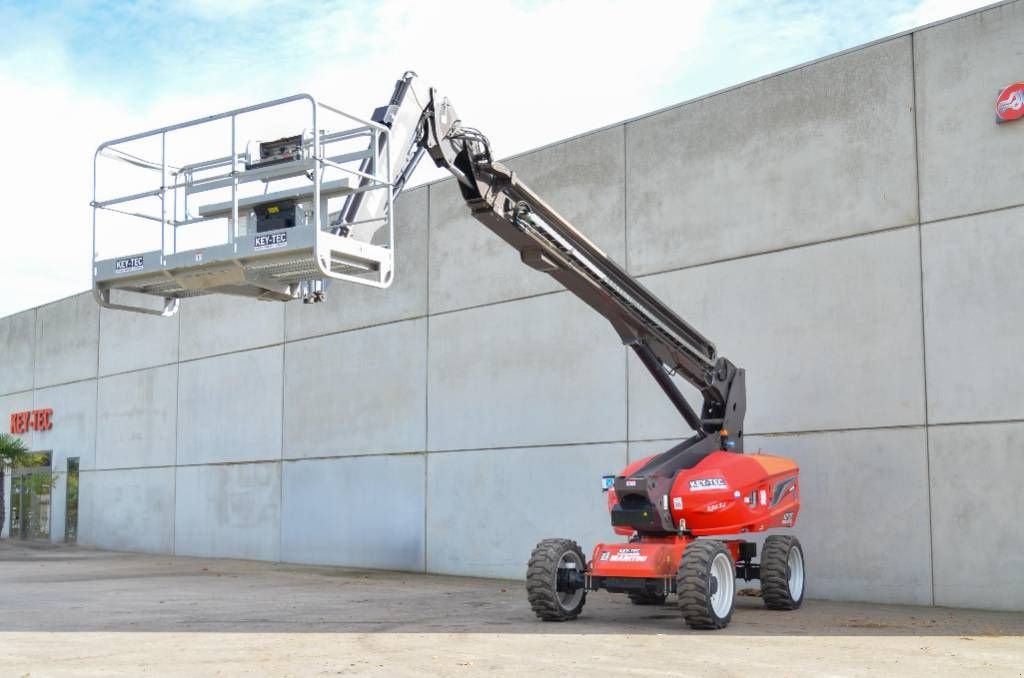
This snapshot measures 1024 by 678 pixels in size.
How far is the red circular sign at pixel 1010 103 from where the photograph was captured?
14.9 meters

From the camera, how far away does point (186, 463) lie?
29312 millimetres

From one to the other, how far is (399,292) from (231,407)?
667cm

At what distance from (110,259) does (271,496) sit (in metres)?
15.7

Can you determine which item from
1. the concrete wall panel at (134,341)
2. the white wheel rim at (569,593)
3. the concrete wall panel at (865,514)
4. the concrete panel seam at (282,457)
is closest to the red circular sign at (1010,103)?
the concrete wall panel at (865,514)

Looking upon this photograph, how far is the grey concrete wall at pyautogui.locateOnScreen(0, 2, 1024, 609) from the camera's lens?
50.0 feet

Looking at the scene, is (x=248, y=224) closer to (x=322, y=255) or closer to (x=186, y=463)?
(x=322, y=255)

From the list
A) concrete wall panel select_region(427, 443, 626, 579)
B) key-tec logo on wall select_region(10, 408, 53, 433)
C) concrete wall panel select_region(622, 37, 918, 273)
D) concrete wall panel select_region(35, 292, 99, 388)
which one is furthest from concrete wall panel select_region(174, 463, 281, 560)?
concrete wall panel select_region(622, 37, 918, 273)

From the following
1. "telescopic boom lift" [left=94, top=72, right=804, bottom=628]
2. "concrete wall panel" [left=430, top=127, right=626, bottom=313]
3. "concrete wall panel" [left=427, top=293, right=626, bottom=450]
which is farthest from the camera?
A: "concrete wall panel" [left=430, top=127, right=626, bottom=313]

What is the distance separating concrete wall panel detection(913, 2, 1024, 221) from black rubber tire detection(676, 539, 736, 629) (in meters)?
6.11

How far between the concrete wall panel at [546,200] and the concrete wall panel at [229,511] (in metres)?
6.88

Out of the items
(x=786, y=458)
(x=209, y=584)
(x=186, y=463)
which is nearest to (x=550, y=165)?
(x=786, y=458)

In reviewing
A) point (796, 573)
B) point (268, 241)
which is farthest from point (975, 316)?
point (268, 241)

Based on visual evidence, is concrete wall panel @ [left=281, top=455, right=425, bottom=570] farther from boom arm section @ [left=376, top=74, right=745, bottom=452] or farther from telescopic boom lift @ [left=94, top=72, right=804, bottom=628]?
boom arm section @ [left=376, top=74, right=745, bottom=452]

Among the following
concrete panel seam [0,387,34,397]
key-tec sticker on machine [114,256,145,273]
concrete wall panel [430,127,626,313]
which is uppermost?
concrete wall panel [430,127,626,313]
